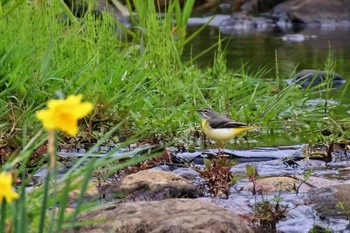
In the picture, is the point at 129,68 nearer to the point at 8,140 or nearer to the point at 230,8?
the point at 8,140

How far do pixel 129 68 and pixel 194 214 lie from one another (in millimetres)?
4110

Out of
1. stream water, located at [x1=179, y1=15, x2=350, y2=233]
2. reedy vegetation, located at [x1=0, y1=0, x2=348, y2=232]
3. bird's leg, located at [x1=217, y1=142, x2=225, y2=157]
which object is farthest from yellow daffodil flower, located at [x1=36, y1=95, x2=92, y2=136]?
bird's leg, located at [x1=217, y1=142, x2=225, y2=157]

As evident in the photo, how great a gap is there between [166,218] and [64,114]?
183cm

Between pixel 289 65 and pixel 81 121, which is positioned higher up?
pixel 81 121

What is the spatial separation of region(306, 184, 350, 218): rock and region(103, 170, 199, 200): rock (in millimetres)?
721

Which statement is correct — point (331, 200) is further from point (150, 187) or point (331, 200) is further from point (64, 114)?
point (64, 114)

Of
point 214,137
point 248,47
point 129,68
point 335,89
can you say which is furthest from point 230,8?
point 214,137

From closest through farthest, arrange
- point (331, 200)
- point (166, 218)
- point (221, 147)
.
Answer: point (166, 218) → point (331, 200) → point (221, 147)

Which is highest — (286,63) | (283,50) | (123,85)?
(123,85)

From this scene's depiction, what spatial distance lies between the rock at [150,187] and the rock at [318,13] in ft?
51.6

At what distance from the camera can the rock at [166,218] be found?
3.66 metres

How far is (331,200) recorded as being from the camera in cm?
482

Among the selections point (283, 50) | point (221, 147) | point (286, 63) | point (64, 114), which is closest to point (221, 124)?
point (221, 147)

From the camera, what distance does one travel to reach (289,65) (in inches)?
482
